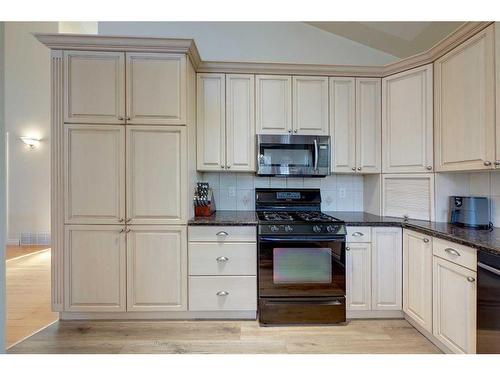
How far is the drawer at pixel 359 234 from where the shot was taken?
7.91ft

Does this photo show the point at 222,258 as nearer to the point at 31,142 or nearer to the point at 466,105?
the point at 466,105

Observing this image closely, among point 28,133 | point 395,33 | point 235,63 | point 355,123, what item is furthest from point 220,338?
point 28,133

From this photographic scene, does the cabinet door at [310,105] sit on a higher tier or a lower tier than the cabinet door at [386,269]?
higher

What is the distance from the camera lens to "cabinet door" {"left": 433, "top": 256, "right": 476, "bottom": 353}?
1.64 meters

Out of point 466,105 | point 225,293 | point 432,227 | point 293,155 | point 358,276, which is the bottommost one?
point 225,293

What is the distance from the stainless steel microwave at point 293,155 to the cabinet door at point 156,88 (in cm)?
85

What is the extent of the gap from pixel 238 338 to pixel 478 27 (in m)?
2.88

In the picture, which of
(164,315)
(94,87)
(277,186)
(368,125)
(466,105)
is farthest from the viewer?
(277,186)

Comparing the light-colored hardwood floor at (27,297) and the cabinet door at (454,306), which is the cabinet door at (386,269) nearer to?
the cabinet door at (454,306)

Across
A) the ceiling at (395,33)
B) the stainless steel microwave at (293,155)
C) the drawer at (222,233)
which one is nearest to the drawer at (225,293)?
the drawer at (222,233)

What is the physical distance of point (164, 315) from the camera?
93.6 inches

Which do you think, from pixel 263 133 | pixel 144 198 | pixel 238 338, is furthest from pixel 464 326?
pixel 144 198

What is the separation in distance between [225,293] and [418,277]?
160 centimetres

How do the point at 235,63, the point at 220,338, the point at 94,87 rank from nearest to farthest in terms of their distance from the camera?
the point at 220,338, the point at 94,87, the point at 235,63
